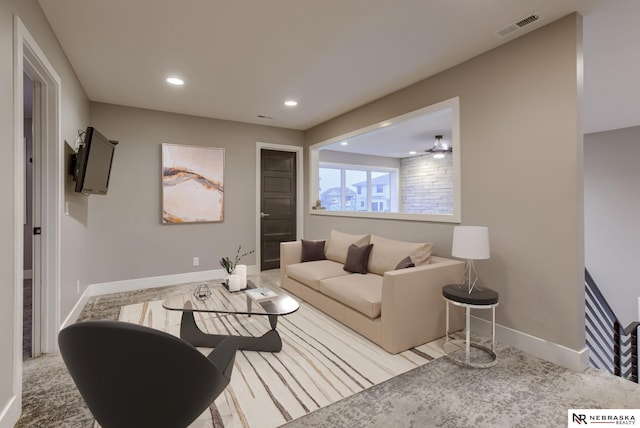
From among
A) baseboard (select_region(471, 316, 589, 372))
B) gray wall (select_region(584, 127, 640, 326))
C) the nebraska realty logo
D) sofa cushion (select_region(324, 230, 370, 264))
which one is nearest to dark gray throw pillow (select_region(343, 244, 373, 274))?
sofa cushion (select_region(324, 230, 370, 264))

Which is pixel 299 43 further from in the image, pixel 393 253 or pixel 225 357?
pixel 225 357

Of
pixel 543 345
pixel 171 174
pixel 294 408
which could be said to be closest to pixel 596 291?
pixel 543 345

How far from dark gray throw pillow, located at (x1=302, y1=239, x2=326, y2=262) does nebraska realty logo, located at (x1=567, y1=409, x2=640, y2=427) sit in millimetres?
2959

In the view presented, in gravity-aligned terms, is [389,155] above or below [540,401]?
above

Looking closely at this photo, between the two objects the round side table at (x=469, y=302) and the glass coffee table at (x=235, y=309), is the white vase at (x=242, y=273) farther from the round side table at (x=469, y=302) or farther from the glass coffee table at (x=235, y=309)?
the round side table at (x=469, y=302)

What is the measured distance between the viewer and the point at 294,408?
191 cm

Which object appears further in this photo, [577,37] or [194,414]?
Result: [577,37]

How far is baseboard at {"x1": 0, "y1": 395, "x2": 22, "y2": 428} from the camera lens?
5.37ft

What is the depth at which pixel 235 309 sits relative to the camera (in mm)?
2449

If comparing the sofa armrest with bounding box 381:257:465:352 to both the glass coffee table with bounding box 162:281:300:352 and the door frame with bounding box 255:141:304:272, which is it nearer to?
the glass coffee table with bounding box 162:281:300:352

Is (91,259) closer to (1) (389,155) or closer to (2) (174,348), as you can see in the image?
(2) (174,348)

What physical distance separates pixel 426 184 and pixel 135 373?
783 cm

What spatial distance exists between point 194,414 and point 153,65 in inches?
123

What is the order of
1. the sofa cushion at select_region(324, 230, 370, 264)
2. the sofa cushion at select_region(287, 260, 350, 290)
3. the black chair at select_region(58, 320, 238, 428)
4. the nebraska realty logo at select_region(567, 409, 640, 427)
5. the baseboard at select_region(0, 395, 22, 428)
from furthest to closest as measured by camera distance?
the sofa cushion at select_region(324, 230, 370, 264) → the sofa cushion at select_region(287, 260, 350, 290) → the nebraska realty logo at select_region(567, 409, 640, 427) → the baseboard at select_region(0, 395, 22, 428) → the black chair at select_region(58, 320, 238, 428)
